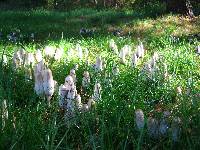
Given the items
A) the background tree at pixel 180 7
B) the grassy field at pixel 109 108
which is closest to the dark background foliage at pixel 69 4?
the background tree at pixel 180 7

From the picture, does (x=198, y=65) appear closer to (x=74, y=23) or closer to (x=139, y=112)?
(x=139, y=112)

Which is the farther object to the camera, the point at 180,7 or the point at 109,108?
the point at 180,7

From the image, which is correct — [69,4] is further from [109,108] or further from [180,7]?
[109,108]

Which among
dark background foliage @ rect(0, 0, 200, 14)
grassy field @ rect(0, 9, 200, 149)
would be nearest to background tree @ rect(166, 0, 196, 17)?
grassy field @ rect(0, 9, 200, 149)

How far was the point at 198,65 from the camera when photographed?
6551 millimetres

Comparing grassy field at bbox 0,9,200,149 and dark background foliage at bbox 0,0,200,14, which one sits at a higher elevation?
grassy field at bbox 0,9,200,149

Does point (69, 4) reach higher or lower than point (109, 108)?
lower

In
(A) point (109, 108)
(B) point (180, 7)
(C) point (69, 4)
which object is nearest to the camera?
(A) point (109, 108)

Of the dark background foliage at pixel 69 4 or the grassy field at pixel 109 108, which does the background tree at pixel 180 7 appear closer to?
the grassy field at pixel 109 108

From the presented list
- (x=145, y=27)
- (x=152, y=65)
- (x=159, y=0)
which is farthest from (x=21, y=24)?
(x=159, y=0)

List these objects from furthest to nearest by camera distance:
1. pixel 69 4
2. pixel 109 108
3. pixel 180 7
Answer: pixel 69 4 < pixel 180 7 < pixel 109 108

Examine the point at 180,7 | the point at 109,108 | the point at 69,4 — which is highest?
the point at 109,108

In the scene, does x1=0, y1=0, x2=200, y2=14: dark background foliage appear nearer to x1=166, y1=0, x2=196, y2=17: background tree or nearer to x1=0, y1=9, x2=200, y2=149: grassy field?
x1=166, y1=0, x2=196, y2=17: background tree

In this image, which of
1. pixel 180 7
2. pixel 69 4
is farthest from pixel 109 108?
pixel 69 4
